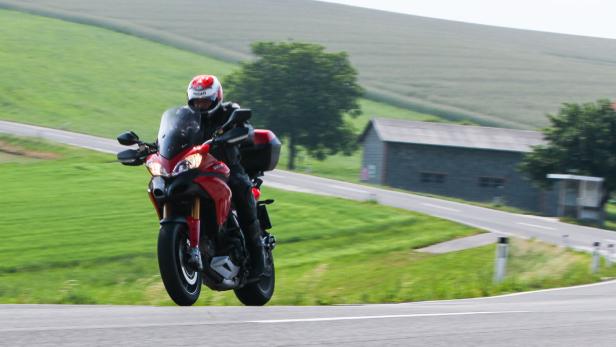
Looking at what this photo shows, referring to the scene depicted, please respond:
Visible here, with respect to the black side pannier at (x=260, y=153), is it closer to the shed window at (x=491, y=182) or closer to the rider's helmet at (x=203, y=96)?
the rider's helmet at (x=203, y=96)

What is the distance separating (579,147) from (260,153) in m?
48.6

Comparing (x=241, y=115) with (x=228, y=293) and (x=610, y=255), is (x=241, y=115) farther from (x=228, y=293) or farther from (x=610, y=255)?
(x=610, y=255)

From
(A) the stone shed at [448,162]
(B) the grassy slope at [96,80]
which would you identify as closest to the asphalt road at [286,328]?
(B) the grassy slope at [96,80]

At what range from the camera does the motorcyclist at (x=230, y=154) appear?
8781mm

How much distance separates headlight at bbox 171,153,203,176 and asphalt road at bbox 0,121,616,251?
2628 cm

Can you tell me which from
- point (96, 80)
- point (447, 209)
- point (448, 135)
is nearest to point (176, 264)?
point (447, 209)

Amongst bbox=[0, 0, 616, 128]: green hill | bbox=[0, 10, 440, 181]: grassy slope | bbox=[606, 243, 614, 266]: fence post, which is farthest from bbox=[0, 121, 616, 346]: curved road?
bbox=[0, 0, 616, 128]: green hill

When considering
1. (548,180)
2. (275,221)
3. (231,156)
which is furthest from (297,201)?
(231,156)

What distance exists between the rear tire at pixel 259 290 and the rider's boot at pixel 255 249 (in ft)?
0.75

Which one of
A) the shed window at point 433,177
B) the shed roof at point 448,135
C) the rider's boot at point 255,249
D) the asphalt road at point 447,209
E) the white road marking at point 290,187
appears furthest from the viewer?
the shed window at point 433,177

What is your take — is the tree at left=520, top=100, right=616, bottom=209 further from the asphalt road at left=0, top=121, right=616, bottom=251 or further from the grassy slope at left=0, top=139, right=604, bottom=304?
the grassy slope at left=0, top=139, right=604, bottom=304

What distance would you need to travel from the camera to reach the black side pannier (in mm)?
9797

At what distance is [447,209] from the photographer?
43.0m

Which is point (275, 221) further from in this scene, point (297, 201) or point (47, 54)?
point (47, 54)
